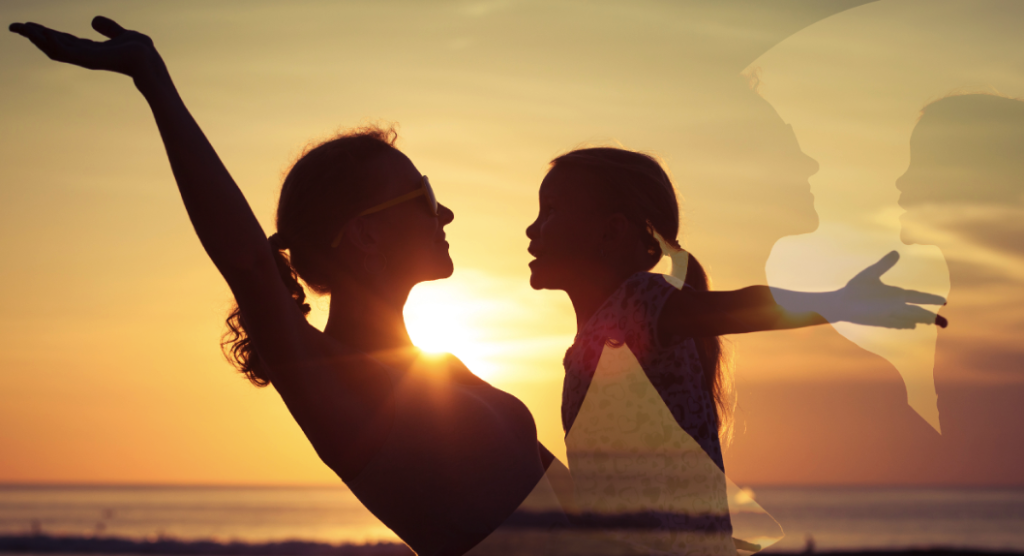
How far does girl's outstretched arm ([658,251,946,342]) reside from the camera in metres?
1.71

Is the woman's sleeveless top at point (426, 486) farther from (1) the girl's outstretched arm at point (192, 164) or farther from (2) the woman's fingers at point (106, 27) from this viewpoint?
(2) the woman's fingers at point (106, 27)

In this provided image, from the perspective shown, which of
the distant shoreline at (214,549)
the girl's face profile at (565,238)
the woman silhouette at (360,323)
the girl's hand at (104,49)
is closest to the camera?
the girl's hand at (104,49)

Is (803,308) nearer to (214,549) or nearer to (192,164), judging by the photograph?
(192,164)

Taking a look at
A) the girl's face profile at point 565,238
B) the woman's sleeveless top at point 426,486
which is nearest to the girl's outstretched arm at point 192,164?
the woman's sleeveless top at point 426,486

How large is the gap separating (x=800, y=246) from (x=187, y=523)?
48.5 m

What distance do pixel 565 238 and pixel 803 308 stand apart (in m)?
1.84

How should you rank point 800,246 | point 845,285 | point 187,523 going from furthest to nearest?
point 187,523 → point 800,246 → point 845,285

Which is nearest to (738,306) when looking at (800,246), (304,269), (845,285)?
(800,246)

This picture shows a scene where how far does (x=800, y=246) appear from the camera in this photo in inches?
85.2

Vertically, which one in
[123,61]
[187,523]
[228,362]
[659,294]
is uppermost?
[123,61]

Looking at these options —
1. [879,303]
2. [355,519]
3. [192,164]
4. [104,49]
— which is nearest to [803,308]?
[879,303]

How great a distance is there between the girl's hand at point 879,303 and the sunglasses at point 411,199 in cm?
145

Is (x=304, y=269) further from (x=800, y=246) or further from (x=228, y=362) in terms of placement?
(x=800, y=246)

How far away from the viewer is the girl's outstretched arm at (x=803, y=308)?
1712 mm
